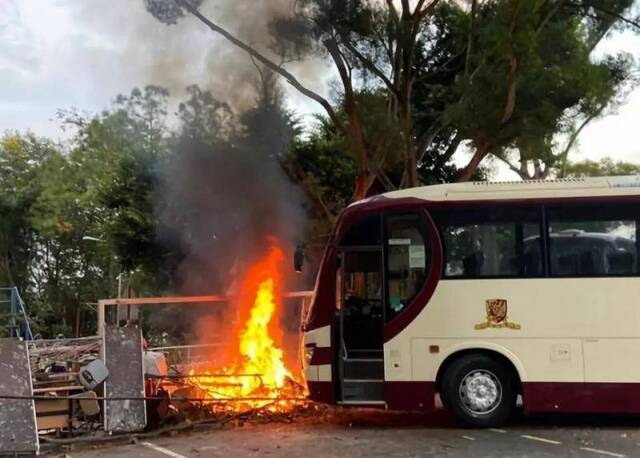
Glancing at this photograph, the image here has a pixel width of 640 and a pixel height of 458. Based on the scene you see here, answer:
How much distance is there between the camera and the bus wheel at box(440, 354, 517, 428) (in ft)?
25.0

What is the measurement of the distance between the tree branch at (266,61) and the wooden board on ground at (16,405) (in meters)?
7.43

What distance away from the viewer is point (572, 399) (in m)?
7.47

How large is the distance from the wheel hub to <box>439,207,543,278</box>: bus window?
121 cm

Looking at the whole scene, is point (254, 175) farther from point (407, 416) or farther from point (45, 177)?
point (45, 177)

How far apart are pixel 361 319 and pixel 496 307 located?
1619 mm

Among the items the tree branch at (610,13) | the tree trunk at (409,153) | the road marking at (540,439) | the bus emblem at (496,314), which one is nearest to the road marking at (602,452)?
the road marking at (540,439)

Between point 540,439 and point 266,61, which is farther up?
point 266,61

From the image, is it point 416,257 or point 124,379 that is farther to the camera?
point 416,257

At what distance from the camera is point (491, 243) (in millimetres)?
7746

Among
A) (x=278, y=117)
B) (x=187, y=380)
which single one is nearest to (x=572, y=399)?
(x=187, y=380)

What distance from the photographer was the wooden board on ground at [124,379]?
24.4ft

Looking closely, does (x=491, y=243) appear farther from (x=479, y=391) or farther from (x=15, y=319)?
(x=15, y=319)

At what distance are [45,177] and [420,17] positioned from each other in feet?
75.3

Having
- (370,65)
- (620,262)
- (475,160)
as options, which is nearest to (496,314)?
(620,262)
